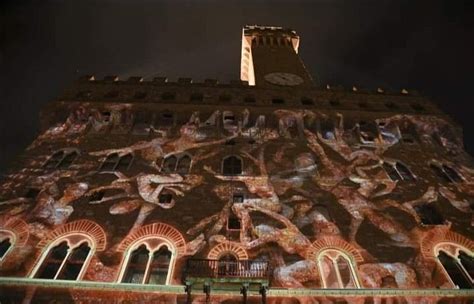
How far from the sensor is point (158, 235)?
13.1m

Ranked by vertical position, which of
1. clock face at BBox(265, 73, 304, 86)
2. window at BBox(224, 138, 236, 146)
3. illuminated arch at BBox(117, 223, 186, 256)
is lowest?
illuminated arch at BBox(117, 223, 186, 256)

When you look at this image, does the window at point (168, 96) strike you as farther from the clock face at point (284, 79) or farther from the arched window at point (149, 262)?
the arched window at point (149, 262)

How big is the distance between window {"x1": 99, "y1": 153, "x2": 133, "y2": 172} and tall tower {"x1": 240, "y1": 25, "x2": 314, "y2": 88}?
29.9 feet

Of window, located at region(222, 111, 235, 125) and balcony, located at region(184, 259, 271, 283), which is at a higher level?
window, located at region(222, 111, 235, 125)

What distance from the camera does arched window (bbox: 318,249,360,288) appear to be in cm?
1171

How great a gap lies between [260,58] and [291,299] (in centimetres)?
2196

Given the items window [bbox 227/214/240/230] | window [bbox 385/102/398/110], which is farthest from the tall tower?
window [bbox 227/214/240/230]

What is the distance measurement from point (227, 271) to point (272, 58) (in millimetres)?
21408

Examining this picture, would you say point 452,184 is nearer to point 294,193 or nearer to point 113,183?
point 294,193

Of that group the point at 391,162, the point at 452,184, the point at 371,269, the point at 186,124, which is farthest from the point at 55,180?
the point at 452,184

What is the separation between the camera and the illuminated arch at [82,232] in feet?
41.4

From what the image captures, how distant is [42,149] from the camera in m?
17.5

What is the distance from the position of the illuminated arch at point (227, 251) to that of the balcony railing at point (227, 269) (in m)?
0.66

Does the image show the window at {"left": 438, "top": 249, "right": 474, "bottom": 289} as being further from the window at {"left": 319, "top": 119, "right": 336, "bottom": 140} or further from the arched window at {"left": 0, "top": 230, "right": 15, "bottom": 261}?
the arched window at {"left": 0, "top": 230, "right": 15, "bottom": 261}
